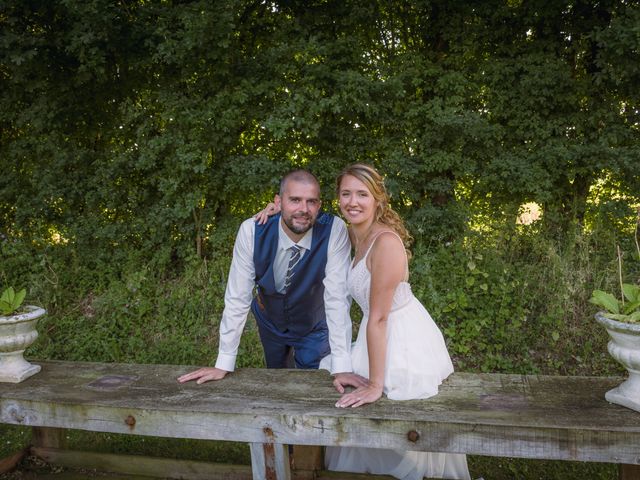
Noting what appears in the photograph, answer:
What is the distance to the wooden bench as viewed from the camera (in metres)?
2.04

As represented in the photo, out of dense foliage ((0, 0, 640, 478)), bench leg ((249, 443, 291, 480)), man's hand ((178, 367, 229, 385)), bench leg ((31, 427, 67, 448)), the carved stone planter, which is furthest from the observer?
dense foliage ((0, 0, 640, 478))

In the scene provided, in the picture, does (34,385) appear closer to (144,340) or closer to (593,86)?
(144,340)

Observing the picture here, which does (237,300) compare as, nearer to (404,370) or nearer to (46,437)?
(404,370)

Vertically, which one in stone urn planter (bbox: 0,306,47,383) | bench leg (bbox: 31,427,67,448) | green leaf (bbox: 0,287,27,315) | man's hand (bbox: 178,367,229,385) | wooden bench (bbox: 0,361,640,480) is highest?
green leaf (bbox: 0,287,27,315)

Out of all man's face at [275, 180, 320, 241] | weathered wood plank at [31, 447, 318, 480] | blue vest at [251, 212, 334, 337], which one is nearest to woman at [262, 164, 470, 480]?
man's face at [275, 180, 320, 241]

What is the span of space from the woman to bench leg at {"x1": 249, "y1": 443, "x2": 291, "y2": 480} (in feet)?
1.17

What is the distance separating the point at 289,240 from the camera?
3.08 m

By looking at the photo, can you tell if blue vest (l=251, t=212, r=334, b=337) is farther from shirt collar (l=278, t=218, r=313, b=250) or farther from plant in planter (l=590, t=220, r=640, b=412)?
plant in planter (l=590, t=220, r=640, b=412)

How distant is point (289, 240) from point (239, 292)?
1.50 feet

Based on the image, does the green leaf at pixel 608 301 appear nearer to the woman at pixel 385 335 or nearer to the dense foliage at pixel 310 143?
the woman at pixel 385 335

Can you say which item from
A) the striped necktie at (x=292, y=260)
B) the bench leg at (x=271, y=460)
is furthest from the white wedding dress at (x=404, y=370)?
the bench leg at (x=271, y=460)

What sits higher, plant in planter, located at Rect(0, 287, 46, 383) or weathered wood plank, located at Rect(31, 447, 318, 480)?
plant in planter, located at Rect(0, 287, 46, 383)

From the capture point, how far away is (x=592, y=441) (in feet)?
6.55

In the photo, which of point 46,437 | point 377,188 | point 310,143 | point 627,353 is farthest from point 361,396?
point 310,143
